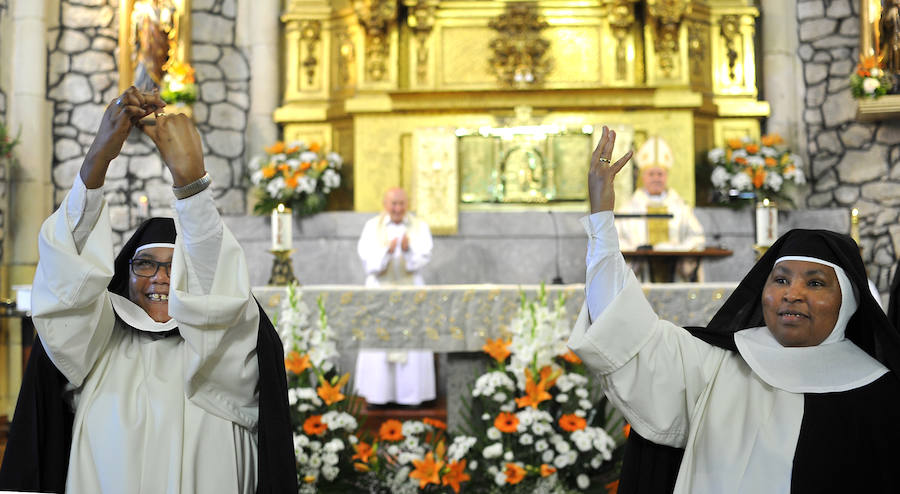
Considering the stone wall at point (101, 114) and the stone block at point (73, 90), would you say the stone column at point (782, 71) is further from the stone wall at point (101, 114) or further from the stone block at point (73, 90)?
the stone block at point (73, 90)

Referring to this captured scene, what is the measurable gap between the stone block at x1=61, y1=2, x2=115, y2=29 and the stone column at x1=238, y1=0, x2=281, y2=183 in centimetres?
155

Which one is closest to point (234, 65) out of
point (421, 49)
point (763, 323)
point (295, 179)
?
point (421, 49)

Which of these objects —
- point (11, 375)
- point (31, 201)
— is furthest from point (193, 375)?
point (31, 201)

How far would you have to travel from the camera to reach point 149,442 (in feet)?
8.49

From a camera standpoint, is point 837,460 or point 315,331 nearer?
point 837,460

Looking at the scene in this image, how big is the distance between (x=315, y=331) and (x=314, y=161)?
439cm

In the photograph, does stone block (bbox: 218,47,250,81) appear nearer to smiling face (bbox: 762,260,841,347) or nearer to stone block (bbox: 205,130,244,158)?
stone block (bbox: 205,130,244,158)

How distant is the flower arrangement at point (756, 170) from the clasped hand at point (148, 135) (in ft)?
24.5

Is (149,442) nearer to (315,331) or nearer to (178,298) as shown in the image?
(178,298)

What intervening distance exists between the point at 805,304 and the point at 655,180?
5.35 meters

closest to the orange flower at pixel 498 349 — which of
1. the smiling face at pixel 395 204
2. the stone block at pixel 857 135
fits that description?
the smiling face at pixel 395 204

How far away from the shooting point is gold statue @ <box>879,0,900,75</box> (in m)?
9.33

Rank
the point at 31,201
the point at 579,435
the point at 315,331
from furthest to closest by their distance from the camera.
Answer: the point at 31,201 → the point at 315,331 → the point at 579,435

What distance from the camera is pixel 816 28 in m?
10.6
